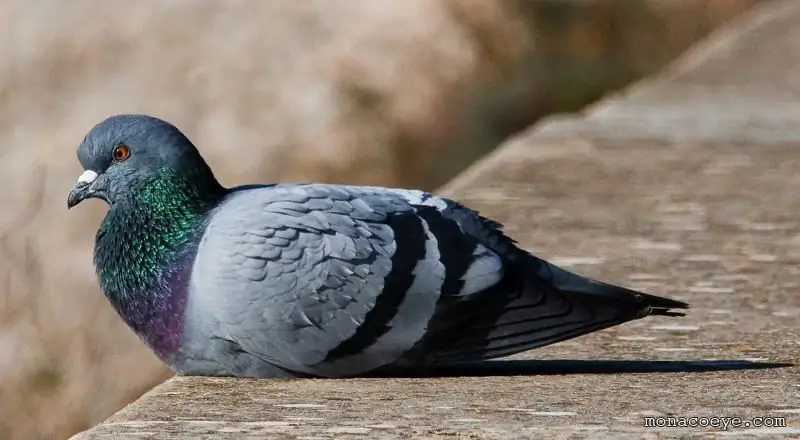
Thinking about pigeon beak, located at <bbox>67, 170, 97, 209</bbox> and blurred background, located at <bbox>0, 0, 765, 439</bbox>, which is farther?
blurred background, located at <bbox>0, 0, 765, 439</bbox>

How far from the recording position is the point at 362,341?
3803 millimetres

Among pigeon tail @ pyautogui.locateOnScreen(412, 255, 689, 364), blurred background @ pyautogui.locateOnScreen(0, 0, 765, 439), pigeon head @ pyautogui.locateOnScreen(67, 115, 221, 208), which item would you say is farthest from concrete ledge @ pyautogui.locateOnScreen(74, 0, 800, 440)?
blurred background @ pyautogui.locateOnScreen(0, 0, 765, 439)

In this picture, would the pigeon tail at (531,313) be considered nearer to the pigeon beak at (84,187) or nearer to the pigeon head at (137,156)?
the pigeon head at (137,156)

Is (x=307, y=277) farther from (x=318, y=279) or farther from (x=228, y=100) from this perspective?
(x=228, y=100)

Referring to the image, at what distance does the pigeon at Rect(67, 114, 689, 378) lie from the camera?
375 cm

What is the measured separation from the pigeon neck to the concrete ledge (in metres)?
0.18

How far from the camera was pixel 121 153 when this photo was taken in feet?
13.2

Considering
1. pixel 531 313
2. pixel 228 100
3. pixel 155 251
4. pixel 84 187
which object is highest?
pixel 228 100

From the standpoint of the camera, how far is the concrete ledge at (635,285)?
353 cm

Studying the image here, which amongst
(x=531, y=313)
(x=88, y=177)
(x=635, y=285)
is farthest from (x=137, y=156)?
(x=635, y=285)

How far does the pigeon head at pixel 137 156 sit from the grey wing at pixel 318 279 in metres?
0.21

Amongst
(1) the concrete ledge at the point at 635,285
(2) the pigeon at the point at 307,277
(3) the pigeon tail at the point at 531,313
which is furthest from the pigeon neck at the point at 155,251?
(3) the pigeon tail at the point at 531,313

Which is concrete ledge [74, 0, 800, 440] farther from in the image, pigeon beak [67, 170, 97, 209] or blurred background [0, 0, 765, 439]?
blurred background [0, 0, 765, 439]

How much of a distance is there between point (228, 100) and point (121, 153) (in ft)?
15.4
